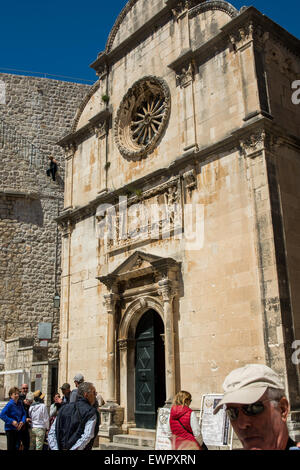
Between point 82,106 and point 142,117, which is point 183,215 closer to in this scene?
point 142,117

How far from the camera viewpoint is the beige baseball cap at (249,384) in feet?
6.33

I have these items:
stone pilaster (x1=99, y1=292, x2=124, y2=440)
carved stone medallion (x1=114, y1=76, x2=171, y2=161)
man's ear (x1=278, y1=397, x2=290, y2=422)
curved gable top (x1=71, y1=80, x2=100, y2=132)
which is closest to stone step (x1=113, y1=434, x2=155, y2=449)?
stone pilaster (x1=99, y1=292, x2=124, y2=440)

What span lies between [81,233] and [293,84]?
7323 millimetres

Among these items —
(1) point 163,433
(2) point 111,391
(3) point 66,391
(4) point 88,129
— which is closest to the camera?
(1) point 163,433

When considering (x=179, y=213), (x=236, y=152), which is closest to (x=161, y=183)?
(x=179, y=213)

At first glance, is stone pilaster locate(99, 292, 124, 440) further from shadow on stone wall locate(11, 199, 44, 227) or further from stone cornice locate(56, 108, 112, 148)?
shadow on stone wall locate(11, 199, 44, 227)

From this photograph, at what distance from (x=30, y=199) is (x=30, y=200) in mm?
52

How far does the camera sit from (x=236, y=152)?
10305mm

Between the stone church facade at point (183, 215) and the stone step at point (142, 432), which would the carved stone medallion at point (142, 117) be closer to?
the stone church facade at point (183, 215)

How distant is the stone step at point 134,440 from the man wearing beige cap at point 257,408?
29.1ft

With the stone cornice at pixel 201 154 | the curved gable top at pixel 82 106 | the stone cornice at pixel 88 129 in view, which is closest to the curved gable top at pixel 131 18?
the curved gable top at pixel 82 106

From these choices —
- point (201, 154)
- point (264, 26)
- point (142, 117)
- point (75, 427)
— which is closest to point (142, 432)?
point (201, 154)

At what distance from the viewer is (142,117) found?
13.7 metres
